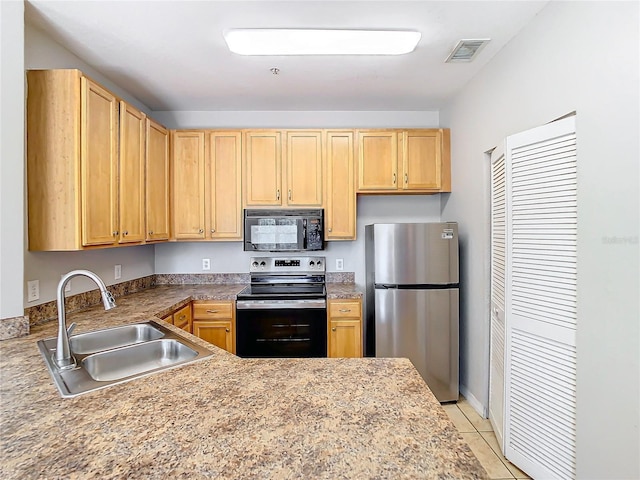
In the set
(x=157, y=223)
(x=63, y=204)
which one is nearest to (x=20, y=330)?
(x=63, y=204)

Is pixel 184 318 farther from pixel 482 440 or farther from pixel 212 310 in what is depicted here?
pixel 482 440

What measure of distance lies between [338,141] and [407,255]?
4.23 ft

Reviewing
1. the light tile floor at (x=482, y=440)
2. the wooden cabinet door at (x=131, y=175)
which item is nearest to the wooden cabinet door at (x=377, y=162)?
the wooden cabinet door at (x=131, y=175)

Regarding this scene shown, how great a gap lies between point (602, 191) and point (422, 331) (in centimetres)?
173

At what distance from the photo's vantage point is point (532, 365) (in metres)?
1.84

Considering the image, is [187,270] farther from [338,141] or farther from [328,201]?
[338,141]

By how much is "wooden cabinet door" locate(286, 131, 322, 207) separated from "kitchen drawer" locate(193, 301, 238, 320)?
110cm

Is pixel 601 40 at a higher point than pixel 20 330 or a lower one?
higher

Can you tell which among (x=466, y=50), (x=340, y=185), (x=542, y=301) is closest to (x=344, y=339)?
(x=340, y=185)

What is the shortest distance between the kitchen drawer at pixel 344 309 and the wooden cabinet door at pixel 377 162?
3.67 feet

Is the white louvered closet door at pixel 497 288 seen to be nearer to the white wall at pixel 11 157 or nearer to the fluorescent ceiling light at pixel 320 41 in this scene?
the fluorescent ceiling light at pixel 320 41

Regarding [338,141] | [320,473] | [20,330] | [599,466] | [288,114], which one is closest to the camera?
[320,473]

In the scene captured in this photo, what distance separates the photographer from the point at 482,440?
2324 mm

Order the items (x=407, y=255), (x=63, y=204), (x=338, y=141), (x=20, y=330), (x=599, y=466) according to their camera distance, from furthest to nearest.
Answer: (x=338, y=141), (x=407, y=255), (x=63, y=204), (x=20, y=330), (x=599, y=466)
